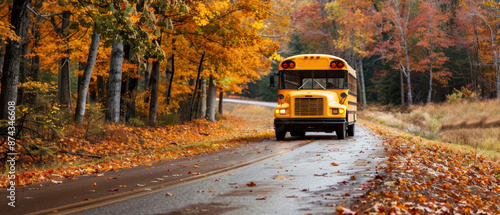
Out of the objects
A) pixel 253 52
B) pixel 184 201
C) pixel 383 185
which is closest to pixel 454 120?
pixel 253 52

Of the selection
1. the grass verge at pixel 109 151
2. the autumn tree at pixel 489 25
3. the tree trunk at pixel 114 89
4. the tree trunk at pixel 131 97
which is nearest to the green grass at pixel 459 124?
the autumn tree at pixel 489 25

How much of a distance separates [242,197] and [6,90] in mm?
8428

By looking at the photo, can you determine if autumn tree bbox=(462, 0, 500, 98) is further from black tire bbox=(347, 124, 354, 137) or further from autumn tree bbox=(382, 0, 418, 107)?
black tire bbox=(347, 124, 354, 137)

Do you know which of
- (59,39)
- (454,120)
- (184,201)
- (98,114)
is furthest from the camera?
(454,120)

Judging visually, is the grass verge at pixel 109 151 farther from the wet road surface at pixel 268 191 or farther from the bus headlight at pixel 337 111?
the bus headlight at pixel 337 111

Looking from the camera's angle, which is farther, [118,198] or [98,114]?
[98,114]

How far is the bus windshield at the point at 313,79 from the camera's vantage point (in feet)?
56.9

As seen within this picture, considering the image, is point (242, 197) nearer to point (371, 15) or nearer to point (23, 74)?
point (23, 74)

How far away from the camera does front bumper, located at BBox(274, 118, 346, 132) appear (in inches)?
647

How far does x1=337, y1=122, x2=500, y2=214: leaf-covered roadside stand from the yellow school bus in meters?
5.53

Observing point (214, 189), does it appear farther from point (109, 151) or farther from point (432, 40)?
point (432, 40)

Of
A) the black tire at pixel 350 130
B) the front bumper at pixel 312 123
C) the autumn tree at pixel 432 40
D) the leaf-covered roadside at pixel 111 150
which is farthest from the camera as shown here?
the autumn tree at pixel 432 40

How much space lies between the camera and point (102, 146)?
591 inches

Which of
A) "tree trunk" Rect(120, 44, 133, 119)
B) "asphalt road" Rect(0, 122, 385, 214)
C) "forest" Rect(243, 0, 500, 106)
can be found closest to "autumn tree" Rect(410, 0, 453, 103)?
"forest" Rect(243, 0, 500, 106)
